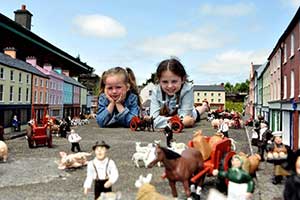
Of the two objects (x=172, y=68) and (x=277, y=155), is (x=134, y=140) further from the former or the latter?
(x=277, y=155)

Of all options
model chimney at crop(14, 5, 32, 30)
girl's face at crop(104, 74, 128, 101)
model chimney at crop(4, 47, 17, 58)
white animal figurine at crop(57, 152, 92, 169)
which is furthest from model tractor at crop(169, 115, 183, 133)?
model chimney at crop(14, 5, 32, 30)

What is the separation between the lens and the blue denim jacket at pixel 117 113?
1920cm

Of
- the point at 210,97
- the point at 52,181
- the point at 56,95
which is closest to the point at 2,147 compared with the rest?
the point at 52,181

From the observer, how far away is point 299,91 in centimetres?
1689

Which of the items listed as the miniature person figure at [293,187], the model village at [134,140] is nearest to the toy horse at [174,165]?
the model village at [134,140]

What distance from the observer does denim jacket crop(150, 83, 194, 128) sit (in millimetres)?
18641

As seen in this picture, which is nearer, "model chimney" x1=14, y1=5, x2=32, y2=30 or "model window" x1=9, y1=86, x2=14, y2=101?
"model window" x1=9, y1=86, x2=14, y2=101

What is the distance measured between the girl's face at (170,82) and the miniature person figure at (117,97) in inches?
81.2

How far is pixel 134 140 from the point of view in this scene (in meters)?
17.2

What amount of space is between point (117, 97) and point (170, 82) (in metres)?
3.00

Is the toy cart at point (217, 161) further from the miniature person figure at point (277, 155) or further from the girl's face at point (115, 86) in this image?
the girl's face at point (115, 86)

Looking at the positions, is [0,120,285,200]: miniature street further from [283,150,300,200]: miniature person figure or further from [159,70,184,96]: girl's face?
[159,70,184,96]: girl's face

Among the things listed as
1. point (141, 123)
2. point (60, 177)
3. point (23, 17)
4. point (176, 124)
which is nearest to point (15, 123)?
point (141, 123)

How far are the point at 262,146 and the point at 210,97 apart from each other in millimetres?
66459
